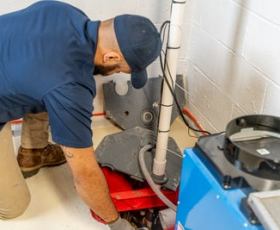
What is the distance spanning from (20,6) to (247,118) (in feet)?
4.25

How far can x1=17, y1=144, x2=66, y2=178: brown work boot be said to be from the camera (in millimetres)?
1977

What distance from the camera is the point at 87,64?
1.34 meters

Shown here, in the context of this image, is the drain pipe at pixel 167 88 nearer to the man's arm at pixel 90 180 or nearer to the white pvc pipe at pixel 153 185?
the white pvc pipe at pixel 153 185

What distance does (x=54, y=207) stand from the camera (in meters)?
1.84

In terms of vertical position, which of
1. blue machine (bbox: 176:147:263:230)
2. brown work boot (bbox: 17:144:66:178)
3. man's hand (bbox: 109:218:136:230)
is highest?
blue machine (bbox: 176:147:263:230)

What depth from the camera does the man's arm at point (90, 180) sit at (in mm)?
1337

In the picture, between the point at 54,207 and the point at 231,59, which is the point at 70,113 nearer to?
the point at 54,207

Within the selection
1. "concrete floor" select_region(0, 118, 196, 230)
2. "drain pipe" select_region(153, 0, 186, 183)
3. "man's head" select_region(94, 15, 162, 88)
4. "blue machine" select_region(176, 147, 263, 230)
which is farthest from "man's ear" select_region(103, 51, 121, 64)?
"concrete floor" select_region(0, 118, 196, 230)

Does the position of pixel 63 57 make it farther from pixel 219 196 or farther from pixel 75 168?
pixel 219 196

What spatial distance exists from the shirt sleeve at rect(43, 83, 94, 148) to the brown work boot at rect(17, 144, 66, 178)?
74 cm

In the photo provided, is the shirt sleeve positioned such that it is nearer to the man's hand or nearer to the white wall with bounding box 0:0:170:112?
the man's hand

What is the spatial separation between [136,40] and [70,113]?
31 cm

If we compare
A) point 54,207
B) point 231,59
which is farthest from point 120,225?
point 231,59

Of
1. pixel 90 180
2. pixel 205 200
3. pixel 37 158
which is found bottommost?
pixel 37 158
